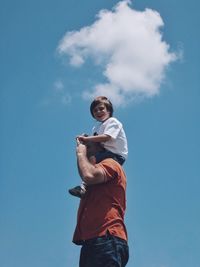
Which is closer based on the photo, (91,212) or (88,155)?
(91,212)

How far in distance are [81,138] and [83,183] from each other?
69 centimetres

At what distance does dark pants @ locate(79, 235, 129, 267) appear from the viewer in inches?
176

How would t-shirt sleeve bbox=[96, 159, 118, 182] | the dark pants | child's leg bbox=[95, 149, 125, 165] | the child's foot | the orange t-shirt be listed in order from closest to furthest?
the dark pants
the orange t-shirt
t-shirt sleeve bbox=[96, 159, 118, 182]
the child's foot
child's leg bbox=[95, 149, 125, 165]

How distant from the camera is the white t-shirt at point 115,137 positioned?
5.53 metres

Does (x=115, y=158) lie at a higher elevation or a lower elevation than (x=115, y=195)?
higher

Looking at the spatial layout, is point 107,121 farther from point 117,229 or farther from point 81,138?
point 117,229

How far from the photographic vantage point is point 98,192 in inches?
194

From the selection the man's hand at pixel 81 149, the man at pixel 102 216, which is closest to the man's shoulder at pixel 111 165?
the man at pixel 102 216

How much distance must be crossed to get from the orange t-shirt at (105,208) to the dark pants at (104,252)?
0.21ft

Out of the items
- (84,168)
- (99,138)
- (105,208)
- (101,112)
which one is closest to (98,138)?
(99,138)

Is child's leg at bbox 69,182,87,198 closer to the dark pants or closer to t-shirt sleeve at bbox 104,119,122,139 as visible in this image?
the dark pants

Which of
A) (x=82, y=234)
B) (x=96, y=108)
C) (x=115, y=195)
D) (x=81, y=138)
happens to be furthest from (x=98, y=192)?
(x=96, y=108)

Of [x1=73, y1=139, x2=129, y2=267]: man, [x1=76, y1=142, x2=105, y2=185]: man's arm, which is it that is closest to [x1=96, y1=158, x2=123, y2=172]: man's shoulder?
[x1=73, y1=139, x2=129, y2=267]: man

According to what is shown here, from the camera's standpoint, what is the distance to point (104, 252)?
4500mm
